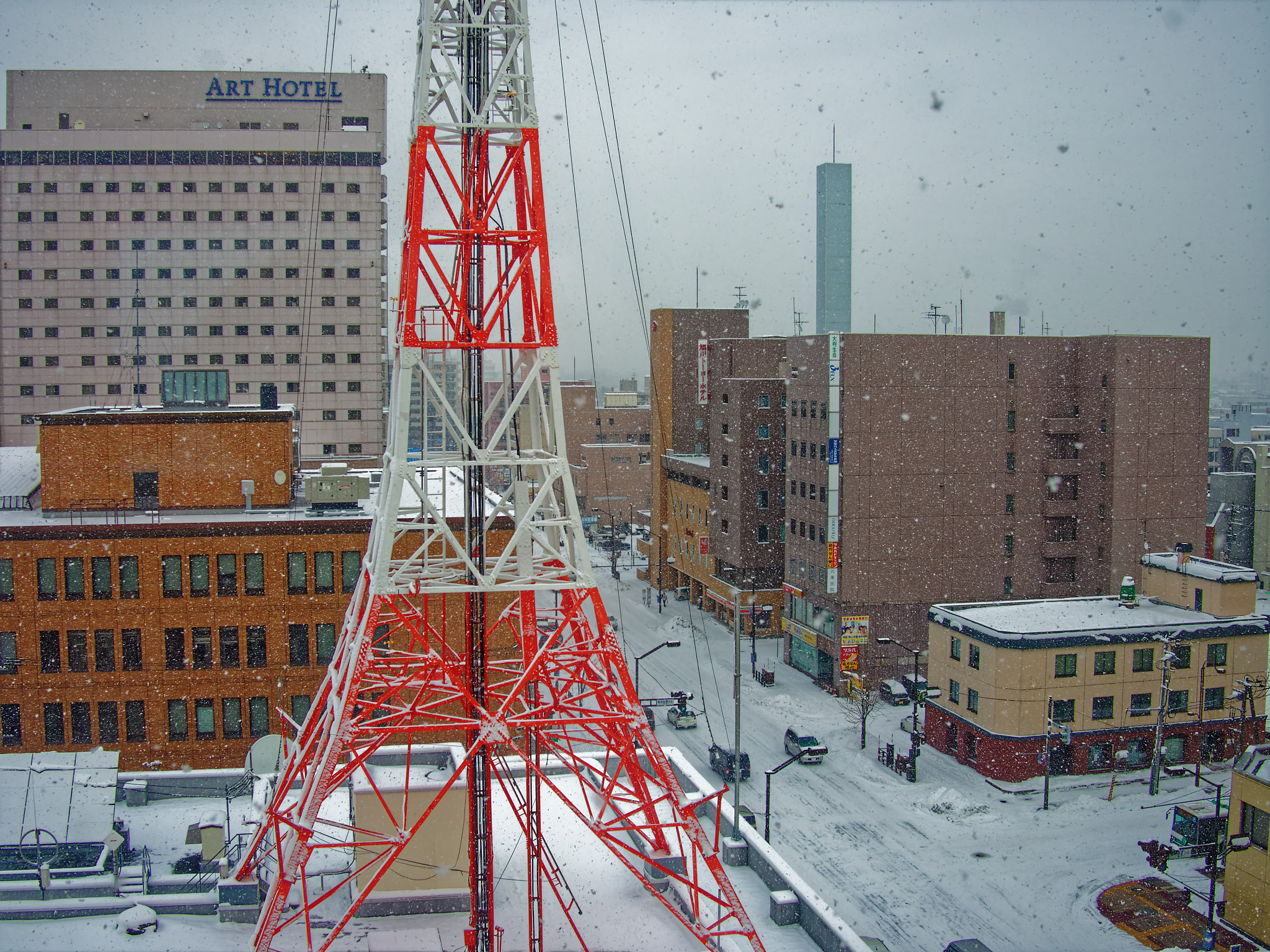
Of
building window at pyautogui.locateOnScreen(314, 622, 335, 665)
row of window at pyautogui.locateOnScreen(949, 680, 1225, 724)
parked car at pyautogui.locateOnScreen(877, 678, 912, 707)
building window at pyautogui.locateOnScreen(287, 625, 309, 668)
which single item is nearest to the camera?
building window at pyautogui.locateOnScreen(287, 625, 309, 668)

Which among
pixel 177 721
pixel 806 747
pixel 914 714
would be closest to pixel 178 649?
pixel 177 721

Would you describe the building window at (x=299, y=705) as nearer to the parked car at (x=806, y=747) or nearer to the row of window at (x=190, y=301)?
the parked car at (x=806, y=747)

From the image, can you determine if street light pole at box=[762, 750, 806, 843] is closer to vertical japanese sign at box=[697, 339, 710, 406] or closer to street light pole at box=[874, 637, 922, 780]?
street light pole at box=[874, 637, 922, 780]

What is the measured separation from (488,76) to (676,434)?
40024 millimetres

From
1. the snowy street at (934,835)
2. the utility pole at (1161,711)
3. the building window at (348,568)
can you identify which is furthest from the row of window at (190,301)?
the utility pole at (1161,711)

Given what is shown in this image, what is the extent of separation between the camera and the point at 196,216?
49.2 meters

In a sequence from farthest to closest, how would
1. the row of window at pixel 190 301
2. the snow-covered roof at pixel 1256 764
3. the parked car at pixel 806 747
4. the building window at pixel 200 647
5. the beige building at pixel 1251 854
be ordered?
the row of window at pixel 190 301, the parked car at pixel 806 747, the building window at pixel 200 647, the snow-covered roof at pixel 1256 764, the beige building at pixel 1251 854

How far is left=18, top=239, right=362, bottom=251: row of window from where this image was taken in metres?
48.9

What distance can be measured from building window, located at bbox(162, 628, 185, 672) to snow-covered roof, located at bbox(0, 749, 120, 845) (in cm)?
713

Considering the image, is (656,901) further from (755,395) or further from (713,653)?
(755,395)

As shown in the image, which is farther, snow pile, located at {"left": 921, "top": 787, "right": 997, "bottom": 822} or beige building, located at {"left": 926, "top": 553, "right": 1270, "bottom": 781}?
beige building, located at {"left": 926, "top": 553, "right": 1270, "bottom": 781}

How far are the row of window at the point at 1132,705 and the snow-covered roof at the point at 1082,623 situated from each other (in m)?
1.63

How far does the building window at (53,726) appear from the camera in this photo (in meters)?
23.1

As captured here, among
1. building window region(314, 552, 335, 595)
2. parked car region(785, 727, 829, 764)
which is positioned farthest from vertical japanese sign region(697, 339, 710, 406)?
building window region(314, 552, 335, 595)
